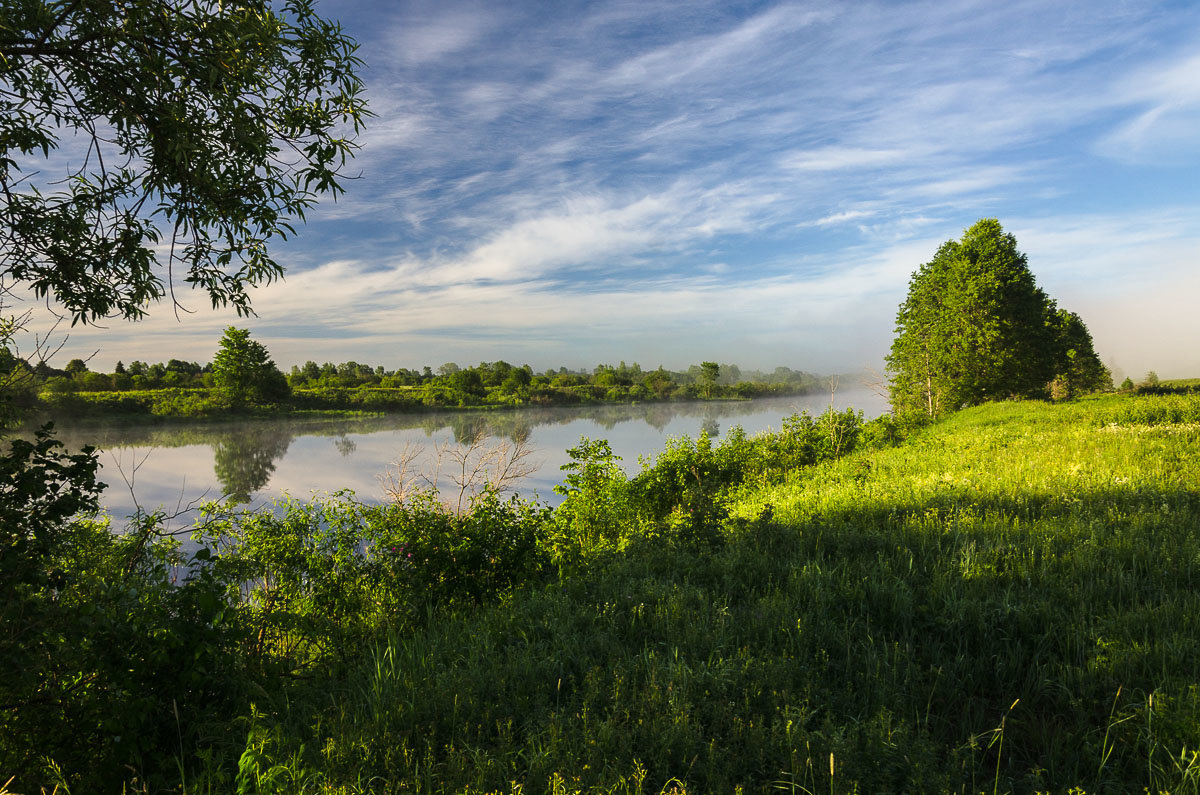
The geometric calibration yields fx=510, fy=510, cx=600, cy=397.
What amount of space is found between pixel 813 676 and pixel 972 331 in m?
35.4

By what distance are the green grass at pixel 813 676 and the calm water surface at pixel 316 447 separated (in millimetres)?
4676

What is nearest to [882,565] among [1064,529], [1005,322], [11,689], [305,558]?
[1064,529]

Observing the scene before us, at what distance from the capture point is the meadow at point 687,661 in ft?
8.93

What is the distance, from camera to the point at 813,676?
11.4 ft

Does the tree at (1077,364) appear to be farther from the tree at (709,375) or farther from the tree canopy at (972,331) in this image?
the tree at (709,375)

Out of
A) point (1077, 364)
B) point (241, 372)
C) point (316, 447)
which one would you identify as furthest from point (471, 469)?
point (1077, 364)

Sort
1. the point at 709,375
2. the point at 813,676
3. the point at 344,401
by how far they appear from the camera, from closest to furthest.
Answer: the point at 813,676
the point at 344,401
the point at 709,375

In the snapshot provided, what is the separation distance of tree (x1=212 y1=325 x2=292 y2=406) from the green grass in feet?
180

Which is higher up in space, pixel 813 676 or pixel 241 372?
pixel 241 372

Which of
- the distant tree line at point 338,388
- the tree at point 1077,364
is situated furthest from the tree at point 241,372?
the tree at point 1077,364

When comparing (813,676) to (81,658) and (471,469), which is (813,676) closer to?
(81,658)

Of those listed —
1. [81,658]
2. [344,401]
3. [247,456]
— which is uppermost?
[344,401]

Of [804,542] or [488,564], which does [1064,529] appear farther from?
[488,564]

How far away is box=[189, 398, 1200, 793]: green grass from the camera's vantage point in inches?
105
